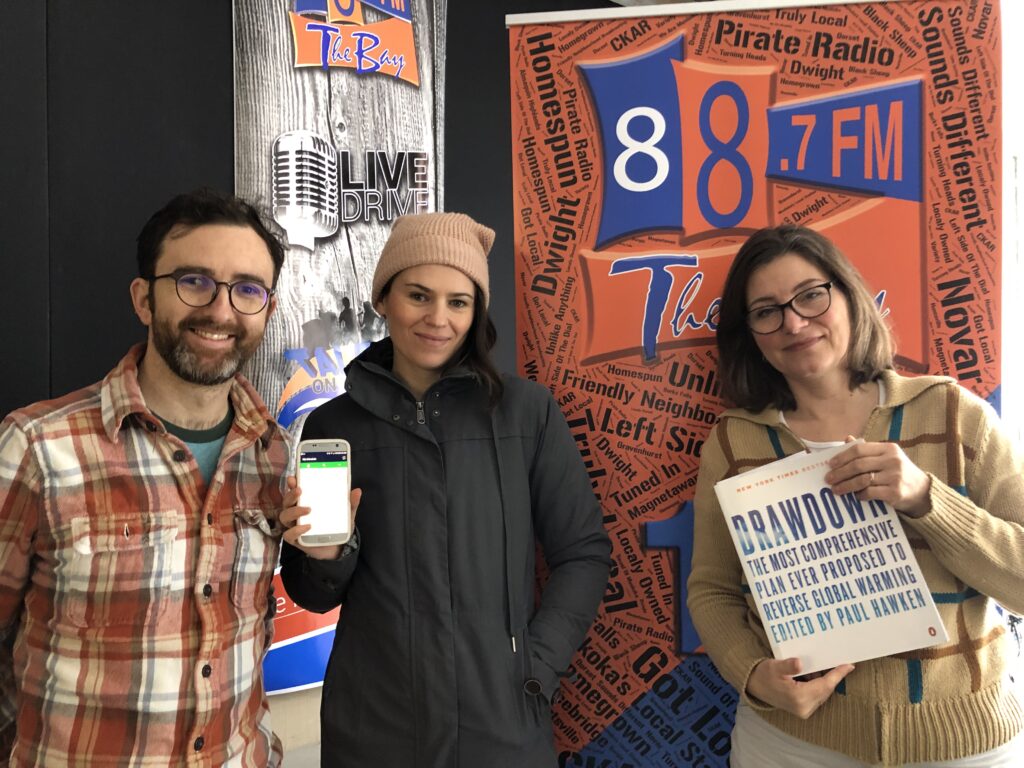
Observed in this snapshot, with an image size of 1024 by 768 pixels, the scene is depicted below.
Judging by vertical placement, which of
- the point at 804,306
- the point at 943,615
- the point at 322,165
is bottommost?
the point at 943,615

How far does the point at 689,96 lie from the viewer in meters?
2.07

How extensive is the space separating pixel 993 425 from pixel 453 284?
46.1 inches

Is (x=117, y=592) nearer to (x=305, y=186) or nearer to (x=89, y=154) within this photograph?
(x=89, y=154)

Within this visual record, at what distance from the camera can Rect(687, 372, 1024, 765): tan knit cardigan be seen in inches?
58.8

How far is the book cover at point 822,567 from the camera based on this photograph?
153 centimetres

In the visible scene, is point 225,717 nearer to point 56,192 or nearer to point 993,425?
point 56,192

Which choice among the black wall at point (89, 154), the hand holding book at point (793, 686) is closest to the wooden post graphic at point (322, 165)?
the black wall at point (89, 154)

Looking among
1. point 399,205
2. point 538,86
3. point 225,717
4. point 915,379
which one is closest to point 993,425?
point 915,379

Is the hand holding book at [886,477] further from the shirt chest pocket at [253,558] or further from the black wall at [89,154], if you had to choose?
the black wall at [89,154]

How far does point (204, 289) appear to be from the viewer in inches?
64.0

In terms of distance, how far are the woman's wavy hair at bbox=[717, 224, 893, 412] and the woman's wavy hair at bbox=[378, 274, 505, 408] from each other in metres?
0.56

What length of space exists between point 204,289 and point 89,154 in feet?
3.06

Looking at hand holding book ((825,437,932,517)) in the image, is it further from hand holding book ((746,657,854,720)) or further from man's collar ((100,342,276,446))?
man's collar ((100,342,276,446))

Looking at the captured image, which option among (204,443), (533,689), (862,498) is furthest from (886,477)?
(204,443)
